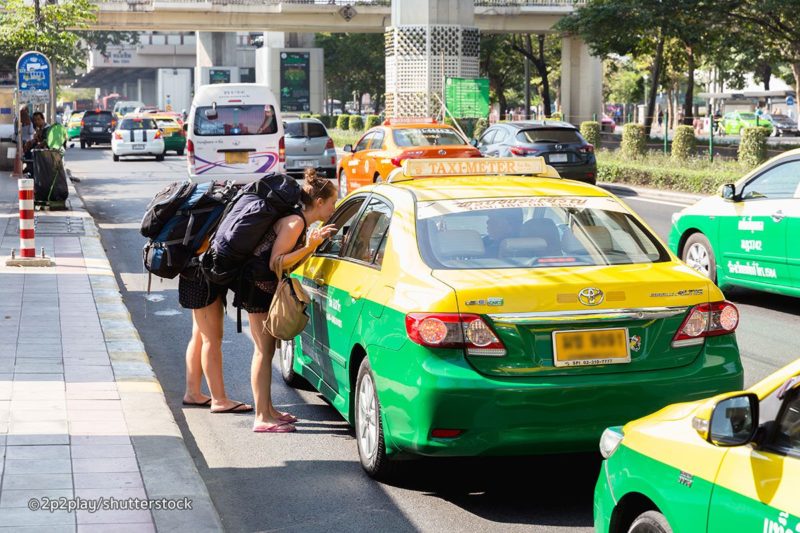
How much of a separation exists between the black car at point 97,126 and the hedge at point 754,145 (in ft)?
111

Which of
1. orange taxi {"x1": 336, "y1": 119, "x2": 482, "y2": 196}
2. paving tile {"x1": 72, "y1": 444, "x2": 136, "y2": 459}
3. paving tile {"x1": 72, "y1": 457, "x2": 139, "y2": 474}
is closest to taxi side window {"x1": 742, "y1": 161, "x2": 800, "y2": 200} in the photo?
paving tile {"x1": 72, "y1": 444, "x2": 136, "y2": 459}

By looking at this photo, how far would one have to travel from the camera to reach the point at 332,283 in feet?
24.2

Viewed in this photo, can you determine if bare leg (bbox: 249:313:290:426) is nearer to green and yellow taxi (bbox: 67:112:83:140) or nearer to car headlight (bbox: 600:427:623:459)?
car headlight (bbox: 600:427:623:459)

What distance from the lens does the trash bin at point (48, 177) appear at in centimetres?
2184

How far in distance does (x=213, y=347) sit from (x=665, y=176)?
2249 cm

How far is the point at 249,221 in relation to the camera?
24.3 ft

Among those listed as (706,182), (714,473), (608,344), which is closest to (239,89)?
(706,182)

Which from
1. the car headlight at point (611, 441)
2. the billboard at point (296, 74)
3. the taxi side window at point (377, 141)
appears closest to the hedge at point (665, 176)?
the taxi side window at point (377, 141)

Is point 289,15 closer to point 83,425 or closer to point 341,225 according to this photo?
point 341,225

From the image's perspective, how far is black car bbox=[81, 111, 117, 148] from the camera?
55719mm

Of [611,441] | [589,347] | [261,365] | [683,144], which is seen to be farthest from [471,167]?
[683,144]

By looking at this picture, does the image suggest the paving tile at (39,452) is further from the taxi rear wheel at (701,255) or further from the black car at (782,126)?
the black car at (782,126)

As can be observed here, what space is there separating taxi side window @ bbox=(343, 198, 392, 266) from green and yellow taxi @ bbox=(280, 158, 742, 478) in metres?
0.03

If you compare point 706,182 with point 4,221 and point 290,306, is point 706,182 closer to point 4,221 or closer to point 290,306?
point 4,221
